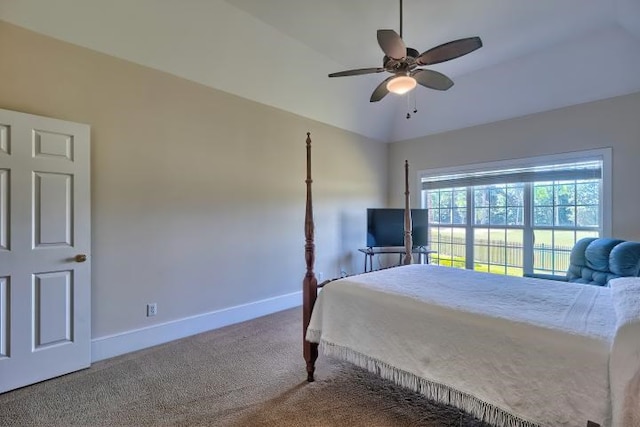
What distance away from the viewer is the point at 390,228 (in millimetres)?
4887

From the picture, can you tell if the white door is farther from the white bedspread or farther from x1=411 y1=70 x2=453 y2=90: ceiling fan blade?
x1=411 y1=70 x2=453 y2=90: ceiling fan blade

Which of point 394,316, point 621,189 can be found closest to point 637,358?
point 394,316

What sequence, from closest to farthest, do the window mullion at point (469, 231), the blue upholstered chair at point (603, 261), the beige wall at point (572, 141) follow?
the blue upholstered chair at point (603, 261) → the beige wall at point (572, 141) → the window mullion at point (469, 231)

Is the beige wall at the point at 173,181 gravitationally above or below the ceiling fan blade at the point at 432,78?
below

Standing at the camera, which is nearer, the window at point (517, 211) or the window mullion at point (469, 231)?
the window at point (517, 211)

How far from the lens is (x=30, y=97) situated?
2.40 metres

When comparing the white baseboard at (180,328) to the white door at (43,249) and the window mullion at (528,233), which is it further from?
the window mullion at (528,233)

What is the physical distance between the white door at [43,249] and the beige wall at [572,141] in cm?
476

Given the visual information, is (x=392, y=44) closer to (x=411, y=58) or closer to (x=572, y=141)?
(x=411, y=58)

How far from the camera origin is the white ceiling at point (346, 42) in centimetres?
267

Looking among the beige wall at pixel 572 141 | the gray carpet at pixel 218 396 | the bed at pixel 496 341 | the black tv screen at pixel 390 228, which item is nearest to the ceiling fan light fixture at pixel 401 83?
the bed at pixel 496 341

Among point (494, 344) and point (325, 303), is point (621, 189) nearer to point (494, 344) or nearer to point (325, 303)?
point (494, 344)

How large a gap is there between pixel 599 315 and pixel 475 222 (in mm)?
3556

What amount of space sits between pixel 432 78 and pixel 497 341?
212cm
